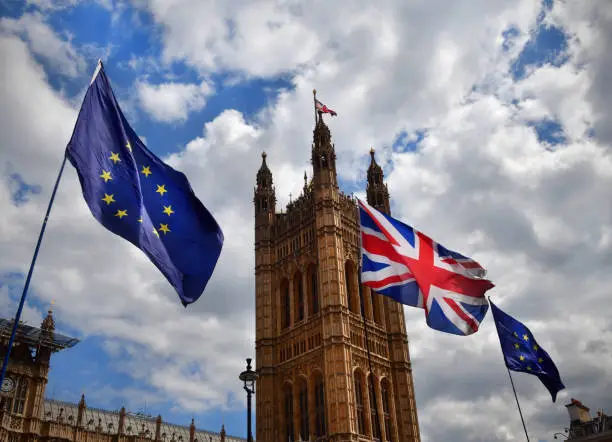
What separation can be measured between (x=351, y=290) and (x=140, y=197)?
48.0m

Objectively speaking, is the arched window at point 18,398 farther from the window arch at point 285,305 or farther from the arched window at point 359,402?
the arched window at point 359,402

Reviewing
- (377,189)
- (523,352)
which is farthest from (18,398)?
(377,189)

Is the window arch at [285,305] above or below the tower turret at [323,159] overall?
below

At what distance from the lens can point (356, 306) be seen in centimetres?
6225

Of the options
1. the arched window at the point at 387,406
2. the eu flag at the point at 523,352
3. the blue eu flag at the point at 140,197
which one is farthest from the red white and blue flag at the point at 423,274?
the arched window at the point at 387,406

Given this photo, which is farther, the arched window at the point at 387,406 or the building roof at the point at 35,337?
the arched window at the point at 387,406

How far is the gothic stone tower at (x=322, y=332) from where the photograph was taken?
56.1 meters

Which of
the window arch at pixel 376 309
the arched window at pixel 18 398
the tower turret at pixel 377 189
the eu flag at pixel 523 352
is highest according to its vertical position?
the tower turret at pixel 377 189

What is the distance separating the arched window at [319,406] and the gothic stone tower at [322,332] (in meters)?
0.09

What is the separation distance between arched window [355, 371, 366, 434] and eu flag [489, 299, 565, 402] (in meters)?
28.4

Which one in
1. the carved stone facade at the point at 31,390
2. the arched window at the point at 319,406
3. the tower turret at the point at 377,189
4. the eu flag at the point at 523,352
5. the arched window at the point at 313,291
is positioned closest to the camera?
the eu flag at the point at 523,352

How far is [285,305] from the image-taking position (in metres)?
66.2

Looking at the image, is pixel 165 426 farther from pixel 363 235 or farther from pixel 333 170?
pixel 363 235

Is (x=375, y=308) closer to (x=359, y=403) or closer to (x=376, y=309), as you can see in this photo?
(x=376, y=309)
